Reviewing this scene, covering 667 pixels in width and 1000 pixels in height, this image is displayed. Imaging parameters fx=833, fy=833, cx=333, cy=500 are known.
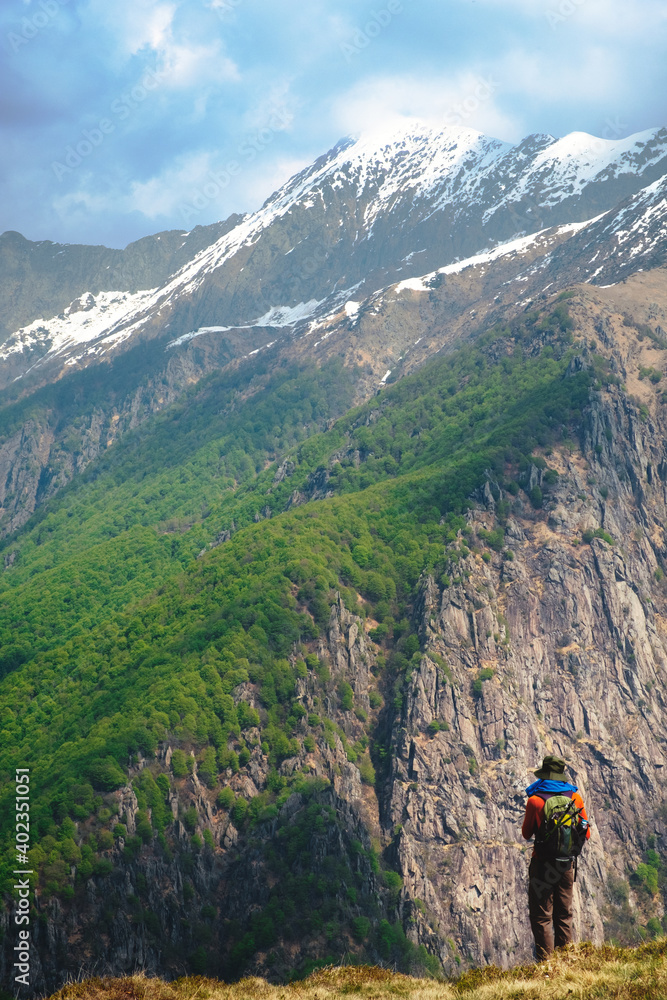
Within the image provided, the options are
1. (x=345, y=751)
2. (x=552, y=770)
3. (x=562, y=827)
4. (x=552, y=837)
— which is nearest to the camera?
(x=562, y=827)

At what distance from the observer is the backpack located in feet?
81.5

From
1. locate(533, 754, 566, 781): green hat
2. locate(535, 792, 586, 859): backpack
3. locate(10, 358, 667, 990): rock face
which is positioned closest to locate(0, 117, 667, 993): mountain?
locate(10, 358, 667, 990): rock face

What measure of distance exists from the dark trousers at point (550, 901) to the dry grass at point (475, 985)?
0.54m

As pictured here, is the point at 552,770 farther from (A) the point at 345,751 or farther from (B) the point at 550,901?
(A) the point at 345,751

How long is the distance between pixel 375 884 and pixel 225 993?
397 ft

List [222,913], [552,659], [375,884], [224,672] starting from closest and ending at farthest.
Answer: [222,913] < [375,884] < [224,672] < [552,659]

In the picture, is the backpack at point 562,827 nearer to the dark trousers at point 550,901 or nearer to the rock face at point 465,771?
the dark trousers at point 550,901

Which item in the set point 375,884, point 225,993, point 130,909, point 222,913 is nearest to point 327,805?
point 375,884

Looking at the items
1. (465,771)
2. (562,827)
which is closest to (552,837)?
(562,827)

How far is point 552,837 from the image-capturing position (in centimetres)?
2492

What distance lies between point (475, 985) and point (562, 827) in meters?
8.17

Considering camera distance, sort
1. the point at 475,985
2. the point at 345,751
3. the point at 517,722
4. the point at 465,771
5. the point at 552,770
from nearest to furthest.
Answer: the point at 552,770, the point at 475,985, the point at 465,771, the point at 345,751, the point at 517,722

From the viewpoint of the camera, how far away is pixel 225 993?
33312mm

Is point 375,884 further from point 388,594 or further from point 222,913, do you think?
point 388,594
